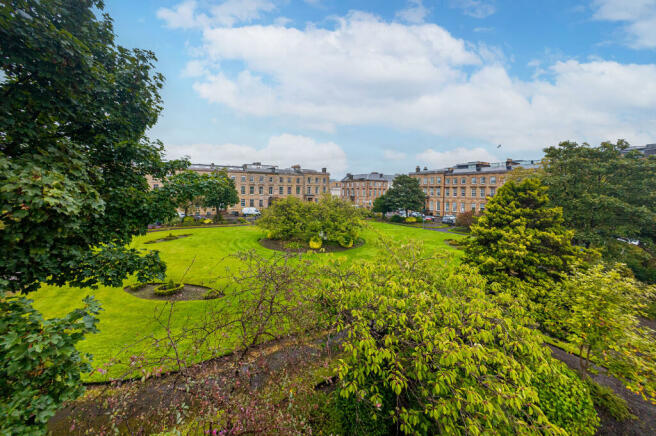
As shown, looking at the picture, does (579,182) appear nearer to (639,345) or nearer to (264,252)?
(639,345)

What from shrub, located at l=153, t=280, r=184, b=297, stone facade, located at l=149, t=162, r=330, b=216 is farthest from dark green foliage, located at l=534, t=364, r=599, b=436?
stone facade, located at l=149, t=162, r=330, b=216

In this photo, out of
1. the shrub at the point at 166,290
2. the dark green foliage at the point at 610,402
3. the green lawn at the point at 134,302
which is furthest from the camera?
the shrub at the point at 166,290

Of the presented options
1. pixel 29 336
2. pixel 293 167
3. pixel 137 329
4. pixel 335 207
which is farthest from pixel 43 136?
pixel 293 167

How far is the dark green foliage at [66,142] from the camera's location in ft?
13.2

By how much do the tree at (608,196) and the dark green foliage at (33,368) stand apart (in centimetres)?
2776

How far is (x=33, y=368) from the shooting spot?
3.54 meters

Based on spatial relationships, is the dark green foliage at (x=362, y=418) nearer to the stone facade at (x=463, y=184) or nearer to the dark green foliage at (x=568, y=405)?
the dark green foliage at (x=568, y=405)

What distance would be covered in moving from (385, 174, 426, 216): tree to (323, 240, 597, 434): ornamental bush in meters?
44.1

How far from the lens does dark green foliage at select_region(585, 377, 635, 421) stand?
776 cm

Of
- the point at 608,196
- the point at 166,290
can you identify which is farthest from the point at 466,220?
the point at 166,290

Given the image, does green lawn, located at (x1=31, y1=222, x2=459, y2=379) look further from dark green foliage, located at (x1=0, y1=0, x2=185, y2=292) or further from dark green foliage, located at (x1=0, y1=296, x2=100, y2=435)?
dark green foliage, located at (x1=0, y1=0, x2=185, y2=292)

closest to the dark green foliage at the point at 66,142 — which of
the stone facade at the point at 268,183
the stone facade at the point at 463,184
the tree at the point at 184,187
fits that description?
the tree at the point at 184,187

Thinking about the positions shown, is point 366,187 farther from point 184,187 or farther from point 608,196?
point 184,187

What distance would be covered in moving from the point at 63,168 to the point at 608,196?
1208 inches
